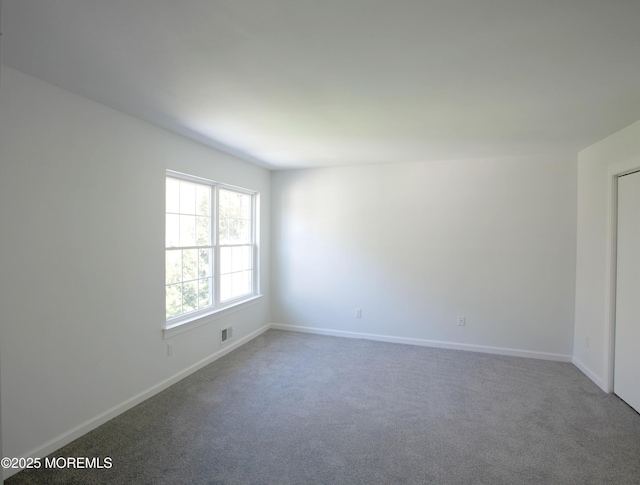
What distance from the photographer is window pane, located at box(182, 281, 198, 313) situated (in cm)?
356

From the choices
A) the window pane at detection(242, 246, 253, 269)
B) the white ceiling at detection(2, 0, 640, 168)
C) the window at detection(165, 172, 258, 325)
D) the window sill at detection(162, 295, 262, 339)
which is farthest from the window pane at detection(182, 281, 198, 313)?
the white ceiling at detection(2, 0, 640, 168)

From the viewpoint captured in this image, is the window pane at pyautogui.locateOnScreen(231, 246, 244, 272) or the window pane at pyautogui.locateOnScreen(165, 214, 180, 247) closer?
the window pane at pyautogui.locateOnScreen(165, 214, 180, 247)

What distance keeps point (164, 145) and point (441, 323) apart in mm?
3834

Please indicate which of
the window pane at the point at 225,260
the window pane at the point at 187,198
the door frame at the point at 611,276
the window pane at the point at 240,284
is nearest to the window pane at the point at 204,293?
the window pane at the point at 225,260

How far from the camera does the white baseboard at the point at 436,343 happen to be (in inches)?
158

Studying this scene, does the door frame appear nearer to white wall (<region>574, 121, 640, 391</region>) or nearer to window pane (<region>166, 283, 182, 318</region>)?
white wall (<region>574, 121, 640, 391</region>)

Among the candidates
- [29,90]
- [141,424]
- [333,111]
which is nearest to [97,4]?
[29,90]

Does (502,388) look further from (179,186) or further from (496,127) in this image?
(179,186)

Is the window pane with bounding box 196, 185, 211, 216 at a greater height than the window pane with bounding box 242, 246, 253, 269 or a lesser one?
greater

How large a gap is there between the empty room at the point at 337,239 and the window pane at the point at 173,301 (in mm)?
22

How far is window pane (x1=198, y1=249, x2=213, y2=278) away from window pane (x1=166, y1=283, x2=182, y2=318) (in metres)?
0.37

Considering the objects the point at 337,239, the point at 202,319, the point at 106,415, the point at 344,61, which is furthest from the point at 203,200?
the point at 344,61

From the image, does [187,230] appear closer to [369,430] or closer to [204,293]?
[204,293]

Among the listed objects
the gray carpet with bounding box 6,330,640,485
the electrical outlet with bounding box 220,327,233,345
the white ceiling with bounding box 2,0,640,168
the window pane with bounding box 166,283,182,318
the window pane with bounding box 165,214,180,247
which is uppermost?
the white ceiling with bounding box 2,0,640,168
